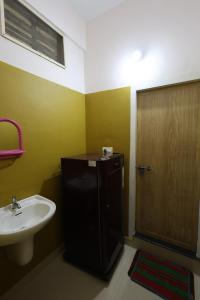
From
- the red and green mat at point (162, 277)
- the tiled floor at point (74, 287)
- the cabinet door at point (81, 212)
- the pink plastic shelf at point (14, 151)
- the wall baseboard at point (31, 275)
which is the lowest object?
the tiled floor at point (74, 287)

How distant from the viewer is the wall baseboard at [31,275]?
134cm

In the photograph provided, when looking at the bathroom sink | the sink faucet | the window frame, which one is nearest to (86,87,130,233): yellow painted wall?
the window frame

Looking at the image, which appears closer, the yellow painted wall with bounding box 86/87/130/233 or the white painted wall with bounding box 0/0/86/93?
the white painted wall with bounding box 0/0/86/93

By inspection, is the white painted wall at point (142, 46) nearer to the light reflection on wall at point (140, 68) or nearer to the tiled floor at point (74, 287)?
the light reflection on wall at point (140, 68)

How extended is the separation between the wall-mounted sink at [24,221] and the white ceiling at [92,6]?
7.51 ft

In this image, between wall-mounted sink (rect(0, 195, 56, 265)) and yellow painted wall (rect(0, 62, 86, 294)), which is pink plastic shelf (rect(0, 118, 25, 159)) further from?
wall-mounted sink (rect(0, 195, 56, 265))

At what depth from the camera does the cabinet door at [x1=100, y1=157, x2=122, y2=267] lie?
138 centimetres

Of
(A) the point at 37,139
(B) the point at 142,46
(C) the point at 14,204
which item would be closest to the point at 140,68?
(B) the point at 142,46

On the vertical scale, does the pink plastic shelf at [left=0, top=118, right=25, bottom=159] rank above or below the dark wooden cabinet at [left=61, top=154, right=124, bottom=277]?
above

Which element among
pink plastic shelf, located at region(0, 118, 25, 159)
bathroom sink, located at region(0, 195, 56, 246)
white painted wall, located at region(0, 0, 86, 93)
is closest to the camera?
bathroom sink, located at region(0, 195, 56, 246)

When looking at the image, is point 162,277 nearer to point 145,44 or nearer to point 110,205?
point 110,205

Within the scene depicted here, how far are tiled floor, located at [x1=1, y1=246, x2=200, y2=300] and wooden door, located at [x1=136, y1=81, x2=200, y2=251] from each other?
52 cm

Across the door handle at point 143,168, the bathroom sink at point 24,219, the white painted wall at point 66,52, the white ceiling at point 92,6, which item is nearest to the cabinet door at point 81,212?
the bathroom sink at point 24,219

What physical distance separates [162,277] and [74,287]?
2.85ft
